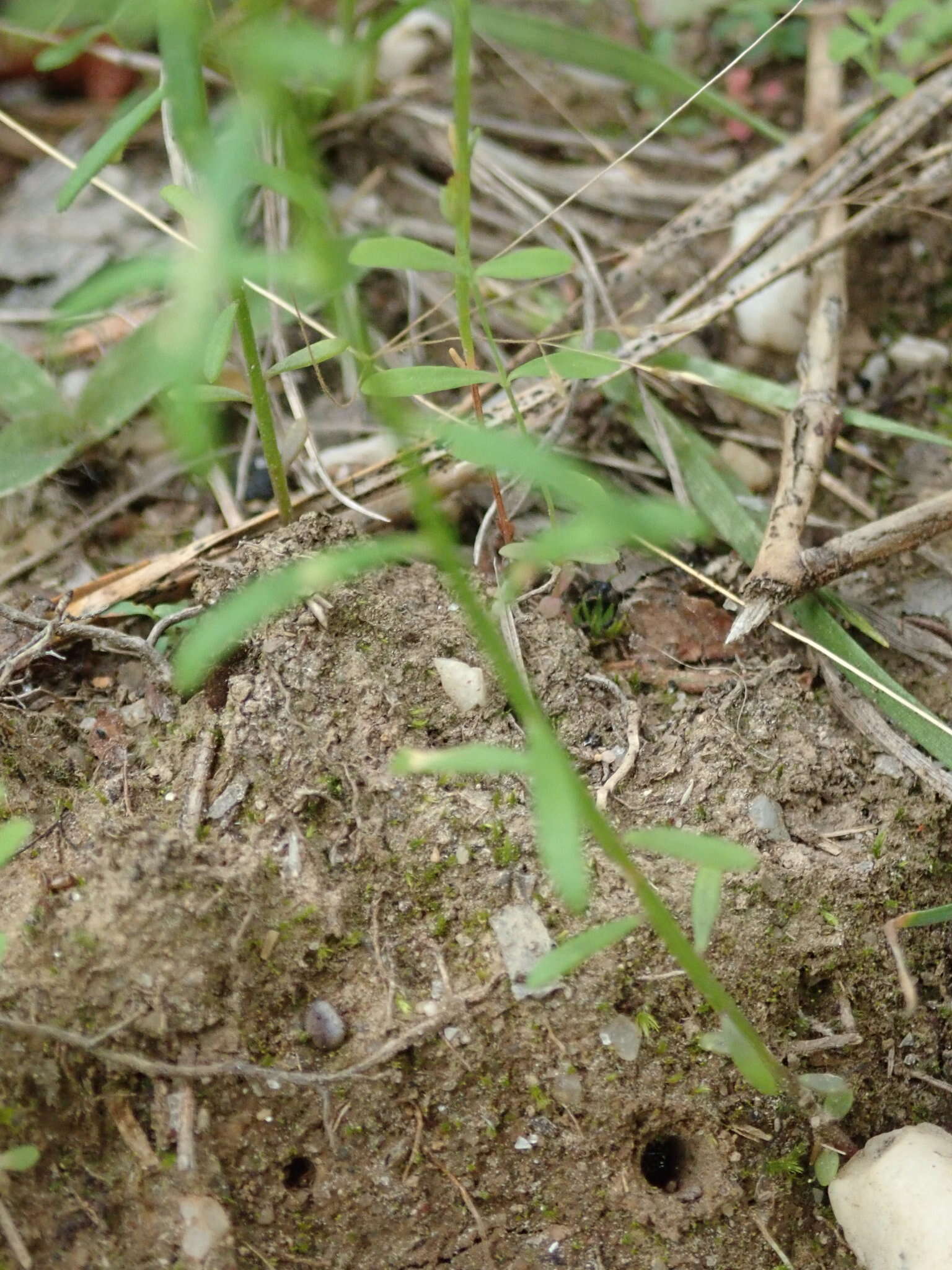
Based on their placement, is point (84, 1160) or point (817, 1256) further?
point (817, 1256)

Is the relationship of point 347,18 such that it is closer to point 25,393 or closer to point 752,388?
point 25,393

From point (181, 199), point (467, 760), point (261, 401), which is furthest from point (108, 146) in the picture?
point (467, 760)

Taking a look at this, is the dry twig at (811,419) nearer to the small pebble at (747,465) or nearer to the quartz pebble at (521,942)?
the small pebble at (747,465)

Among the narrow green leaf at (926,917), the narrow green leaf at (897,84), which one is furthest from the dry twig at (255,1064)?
the narrow green leaf at (897,84)

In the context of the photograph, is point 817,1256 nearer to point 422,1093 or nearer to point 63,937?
point 422,1093

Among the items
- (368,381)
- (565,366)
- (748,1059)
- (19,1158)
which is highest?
(368,381)

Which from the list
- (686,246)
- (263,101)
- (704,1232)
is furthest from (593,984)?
(686,246)
